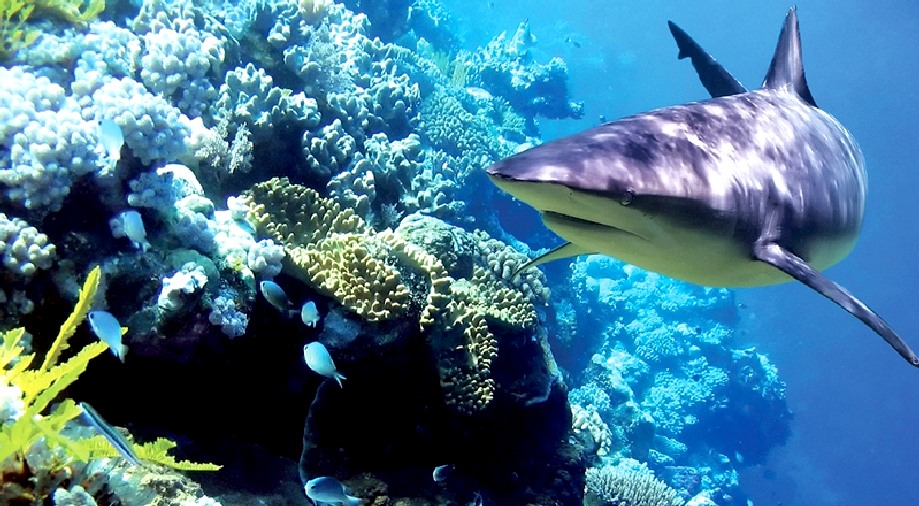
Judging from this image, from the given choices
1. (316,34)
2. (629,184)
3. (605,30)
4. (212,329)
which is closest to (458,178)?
(316,34)

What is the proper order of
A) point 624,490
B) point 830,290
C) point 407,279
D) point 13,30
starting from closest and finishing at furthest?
1. point 830,290
2. point 13,30
3. point 407,279
4. point 624,490

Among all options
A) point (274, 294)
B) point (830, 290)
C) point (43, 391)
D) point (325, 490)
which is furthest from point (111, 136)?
point (830, 290)

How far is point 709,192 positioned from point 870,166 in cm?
10671

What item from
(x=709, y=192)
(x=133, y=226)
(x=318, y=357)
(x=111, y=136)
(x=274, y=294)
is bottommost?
(x=318, y=357)

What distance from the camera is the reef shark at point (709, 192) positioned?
5.77 feet

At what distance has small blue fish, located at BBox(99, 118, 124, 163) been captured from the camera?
2.84m

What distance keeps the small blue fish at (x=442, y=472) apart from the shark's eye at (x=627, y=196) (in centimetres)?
279

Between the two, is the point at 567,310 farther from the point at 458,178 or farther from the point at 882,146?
the point at 882,146

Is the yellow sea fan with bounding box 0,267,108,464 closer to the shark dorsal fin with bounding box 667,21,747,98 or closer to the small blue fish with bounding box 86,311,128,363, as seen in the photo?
the small blue fish with bounding box 86,311,128,363

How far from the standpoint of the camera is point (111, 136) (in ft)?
9.37

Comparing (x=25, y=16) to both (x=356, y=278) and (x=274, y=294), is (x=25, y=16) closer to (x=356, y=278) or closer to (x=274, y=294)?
(x=274, y=294)

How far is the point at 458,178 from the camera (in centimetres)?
977

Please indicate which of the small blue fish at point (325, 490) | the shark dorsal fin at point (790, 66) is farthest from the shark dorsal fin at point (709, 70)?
the small blue fish at point (325, 490)

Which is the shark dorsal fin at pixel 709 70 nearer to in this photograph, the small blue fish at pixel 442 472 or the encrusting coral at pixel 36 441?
the small blue fish at pixel 442 472
